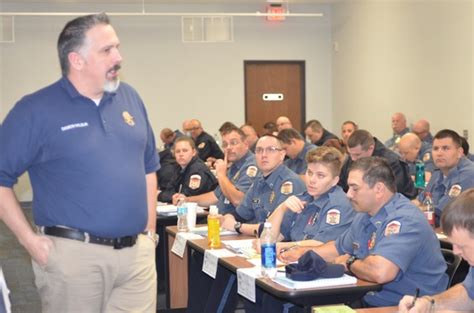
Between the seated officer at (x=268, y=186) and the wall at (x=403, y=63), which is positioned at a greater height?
the wall at (x=403, y=63)

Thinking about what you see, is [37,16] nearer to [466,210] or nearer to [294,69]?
[294,69]

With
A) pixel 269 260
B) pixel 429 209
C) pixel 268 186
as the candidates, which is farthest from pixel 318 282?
pixel 429 209

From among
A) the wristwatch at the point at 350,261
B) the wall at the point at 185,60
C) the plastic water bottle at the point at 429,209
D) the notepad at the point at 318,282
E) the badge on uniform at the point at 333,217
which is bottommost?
the plastic water bottle at the point at 429,209

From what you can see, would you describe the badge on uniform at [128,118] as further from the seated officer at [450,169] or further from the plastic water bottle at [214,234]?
the seated officer at [450,169]

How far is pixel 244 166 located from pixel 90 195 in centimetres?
379

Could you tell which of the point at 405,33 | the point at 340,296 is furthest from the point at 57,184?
the point at 405,33

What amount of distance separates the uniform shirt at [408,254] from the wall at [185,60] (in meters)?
10.7

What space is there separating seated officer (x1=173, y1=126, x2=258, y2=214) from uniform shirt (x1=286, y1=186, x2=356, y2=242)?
1624 millimetres

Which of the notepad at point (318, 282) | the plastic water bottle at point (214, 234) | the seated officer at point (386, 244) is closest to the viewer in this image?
the notepad at point (318, 282)

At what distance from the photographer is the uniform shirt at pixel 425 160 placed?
338 inches

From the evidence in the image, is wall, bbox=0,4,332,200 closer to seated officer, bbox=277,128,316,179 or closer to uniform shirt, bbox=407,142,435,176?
uniform shirt, bbox=407,142,435,176

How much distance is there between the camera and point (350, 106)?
45.4ft

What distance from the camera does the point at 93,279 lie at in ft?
9.10

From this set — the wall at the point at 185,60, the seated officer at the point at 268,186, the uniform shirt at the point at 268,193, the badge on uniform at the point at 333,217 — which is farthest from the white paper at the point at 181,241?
the wall at the point at 185,60
